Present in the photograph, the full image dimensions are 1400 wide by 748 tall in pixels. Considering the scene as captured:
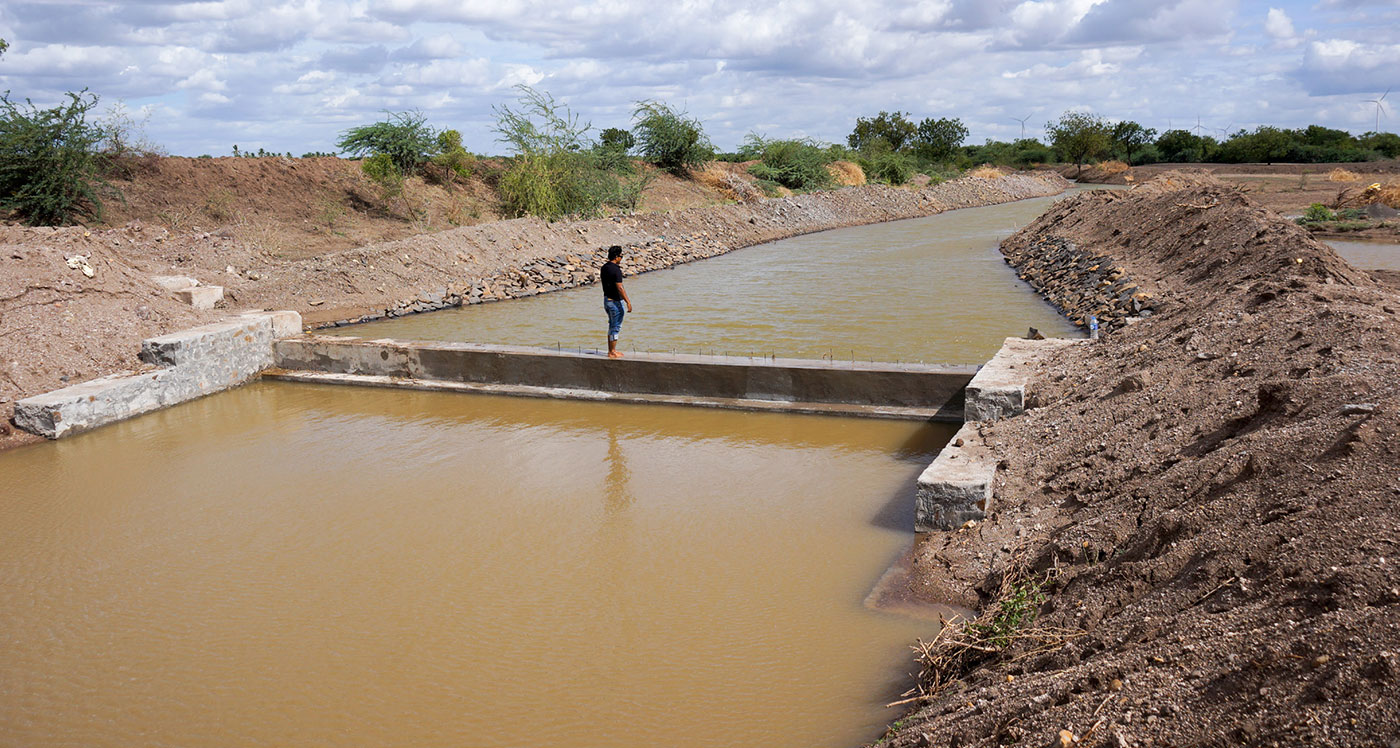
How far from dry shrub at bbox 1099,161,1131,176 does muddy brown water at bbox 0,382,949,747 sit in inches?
2514

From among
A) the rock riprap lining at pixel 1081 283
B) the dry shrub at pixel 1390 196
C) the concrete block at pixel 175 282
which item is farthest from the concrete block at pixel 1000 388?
the dry shrub at pixel 1390 196

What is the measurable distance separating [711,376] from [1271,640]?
7.12m

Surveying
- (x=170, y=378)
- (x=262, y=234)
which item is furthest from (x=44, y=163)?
(x=170, y=378)

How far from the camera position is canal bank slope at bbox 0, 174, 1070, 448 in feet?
37.2

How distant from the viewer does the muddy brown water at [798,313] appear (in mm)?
13680

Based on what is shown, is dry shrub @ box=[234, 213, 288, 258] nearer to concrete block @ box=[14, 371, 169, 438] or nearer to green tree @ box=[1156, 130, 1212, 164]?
concrete block @ box=[14, 371, 169, 438]

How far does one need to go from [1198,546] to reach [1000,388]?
11.6ft

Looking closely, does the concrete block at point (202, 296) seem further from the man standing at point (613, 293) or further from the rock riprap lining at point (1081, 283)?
the rock riprap lining at point (1081, 283)

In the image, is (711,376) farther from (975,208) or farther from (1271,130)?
(1271,130)

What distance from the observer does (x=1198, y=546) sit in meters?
4.45

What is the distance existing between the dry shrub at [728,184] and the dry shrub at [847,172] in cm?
764

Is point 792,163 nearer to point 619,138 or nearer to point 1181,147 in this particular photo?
point 619,138

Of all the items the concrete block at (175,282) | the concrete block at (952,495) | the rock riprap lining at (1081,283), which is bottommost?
the concrete block at (952,495)

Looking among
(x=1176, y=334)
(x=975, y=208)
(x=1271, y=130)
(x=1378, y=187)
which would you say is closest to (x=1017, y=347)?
(x=1176, y=334)
